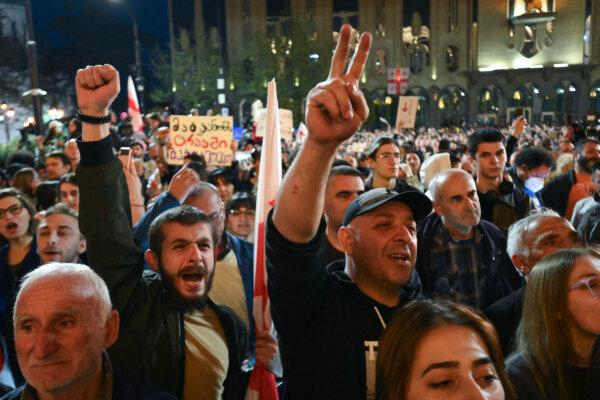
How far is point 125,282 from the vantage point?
8.87 ft

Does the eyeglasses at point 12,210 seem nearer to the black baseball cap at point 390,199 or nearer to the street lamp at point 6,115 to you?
the black baseball cap at point 390,199

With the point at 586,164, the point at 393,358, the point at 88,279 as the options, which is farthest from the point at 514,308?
the point at 586,164

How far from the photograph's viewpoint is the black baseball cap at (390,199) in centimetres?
256

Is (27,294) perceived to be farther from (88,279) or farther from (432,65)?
(432,65)

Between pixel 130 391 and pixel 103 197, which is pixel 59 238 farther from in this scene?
pixel 130 391

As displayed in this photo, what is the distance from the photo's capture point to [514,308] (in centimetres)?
327

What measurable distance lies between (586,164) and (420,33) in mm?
43923

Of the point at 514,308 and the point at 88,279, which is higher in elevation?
the point at 88,279

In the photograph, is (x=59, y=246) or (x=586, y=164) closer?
(x=59, y=246)

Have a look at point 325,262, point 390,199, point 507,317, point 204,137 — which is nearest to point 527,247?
point 507,317

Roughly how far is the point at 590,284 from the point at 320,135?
1.33 metres

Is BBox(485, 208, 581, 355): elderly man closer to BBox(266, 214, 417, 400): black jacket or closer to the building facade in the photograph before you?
BBox(266, 214, 417, 400): black jacket

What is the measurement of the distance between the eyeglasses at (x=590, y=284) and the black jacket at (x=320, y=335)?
761 millimetres

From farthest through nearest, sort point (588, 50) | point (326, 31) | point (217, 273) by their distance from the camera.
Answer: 1. point (326, 31)
2. point (588, 50)
3. point (217, 273)
